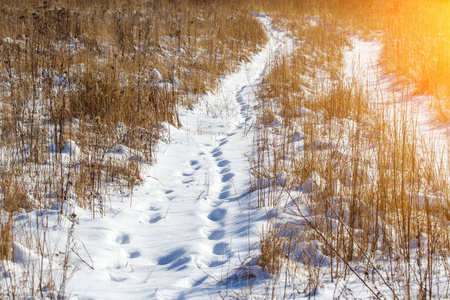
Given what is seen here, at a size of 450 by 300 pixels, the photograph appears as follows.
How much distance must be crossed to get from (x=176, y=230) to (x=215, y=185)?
949 millimetres

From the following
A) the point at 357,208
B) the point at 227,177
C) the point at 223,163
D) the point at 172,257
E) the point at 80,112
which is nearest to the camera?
A: the point at 172,257

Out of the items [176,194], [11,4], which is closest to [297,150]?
[176,194]

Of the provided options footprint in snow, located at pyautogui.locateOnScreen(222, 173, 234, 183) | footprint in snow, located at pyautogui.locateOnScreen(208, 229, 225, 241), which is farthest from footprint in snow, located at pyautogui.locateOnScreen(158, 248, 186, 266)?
footprint in snow, located at pyautogui.locateOnScreen(222, 173, 234, 183)

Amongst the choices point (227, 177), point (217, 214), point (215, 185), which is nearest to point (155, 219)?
point (217, 214)

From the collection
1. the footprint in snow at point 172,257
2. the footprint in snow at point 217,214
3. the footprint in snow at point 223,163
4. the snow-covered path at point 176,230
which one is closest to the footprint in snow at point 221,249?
the snow-covered path at point 176,230

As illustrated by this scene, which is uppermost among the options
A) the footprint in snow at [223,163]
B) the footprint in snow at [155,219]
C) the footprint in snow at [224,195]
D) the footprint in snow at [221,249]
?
the footprint in snow at [223,163]

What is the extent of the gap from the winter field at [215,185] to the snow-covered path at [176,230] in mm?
15

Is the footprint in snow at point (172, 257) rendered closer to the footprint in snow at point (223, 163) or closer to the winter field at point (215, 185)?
the winter field at point (215, 185)

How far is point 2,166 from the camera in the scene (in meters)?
3.16

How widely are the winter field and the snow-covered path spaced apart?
0.05 ft

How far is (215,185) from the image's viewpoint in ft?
12.4

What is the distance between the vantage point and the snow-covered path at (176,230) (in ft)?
7.25

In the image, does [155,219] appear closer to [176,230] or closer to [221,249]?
[176,230]

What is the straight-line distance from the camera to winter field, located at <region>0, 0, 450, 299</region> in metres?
2.17
